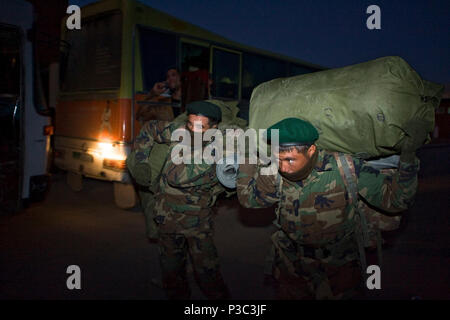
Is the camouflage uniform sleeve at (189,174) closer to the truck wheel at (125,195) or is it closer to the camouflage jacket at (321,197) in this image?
the camouflage jacket at (321,197)

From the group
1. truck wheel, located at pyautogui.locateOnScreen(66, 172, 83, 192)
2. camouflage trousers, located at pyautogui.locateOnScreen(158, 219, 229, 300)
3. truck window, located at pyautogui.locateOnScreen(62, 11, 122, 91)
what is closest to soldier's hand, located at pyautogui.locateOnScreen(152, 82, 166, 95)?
truck window, located at pyautogui.locateOnScreen(62, 11, 122, 91)

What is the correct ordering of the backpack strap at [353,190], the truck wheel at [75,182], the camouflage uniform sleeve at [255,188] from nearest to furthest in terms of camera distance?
the backpack strap at [353,190] < the camouflage uniform sleeve at [255,188] < the truck wheel at [75,182]

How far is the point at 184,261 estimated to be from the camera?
10.3 feet

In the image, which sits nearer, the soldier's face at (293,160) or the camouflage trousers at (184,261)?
the soldier's face at (293,160)

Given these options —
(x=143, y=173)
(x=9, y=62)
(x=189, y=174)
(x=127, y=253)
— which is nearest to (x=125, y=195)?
(x=127, y=253)

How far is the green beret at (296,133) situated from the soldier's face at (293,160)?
0.07m

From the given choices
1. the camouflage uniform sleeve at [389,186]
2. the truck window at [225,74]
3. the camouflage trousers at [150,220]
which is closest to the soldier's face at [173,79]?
the truck window at [225,74]

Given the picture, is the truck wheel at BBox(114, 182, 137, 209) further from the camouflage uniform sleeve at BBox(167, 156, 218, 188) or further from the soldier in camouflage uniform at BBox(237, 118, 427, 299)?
the soldier in camouflage uniform at BBox(237, 118, 427, 299)

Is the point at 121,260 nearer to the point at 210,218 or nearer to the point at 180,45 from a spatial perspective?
the point at 210,218

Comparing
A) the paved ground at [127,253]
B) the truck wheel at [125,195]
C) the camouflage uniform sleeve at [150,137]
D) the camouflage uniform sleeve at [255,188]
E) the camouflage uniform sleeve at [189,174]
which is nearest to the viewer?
the camouflage uniform sleeve at [255,188]

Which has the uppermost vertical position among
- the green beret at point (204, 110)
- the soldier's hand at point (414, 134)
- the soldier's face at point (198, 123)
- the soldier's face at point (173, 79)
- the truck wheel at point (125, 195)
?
the soldier's face at point (173, 79)

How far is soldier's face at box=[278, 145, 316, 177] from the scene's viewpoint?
2264 millimetres

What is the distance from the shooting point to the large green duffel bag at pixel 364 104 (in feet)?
7.06

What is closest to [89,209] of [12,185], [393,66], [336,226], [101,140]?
[101,140]
